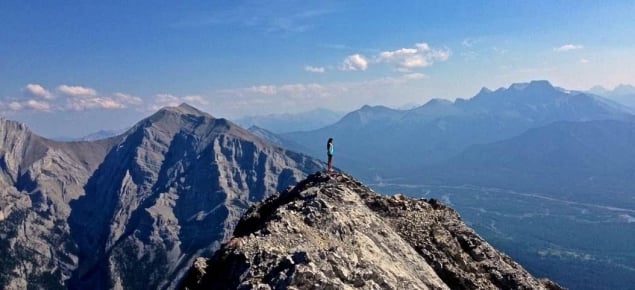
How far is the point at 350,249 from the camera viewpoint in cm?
3550

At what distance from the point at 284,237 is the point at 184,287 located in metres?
7.45

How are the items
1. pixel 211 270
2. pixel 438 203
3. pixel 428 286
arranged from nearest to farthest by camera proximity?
pixel 211 270, pixel 428 286, pixel 438 203

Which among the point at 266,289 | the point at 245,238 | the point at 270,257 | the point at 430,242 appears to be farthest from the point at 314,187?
the point at 266,289

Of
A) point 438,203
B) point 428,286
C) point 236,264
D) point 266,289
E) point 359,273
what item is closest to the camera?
point 266,289

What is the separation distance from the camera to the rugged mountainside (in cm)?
2941

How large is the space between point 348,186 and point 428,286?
16.2 meters

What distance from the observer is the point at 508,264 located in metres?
47.1

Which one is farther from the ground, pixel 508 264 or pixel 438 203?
pixel 438 203

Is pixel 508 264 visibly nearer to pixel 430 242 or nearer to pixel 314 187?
pixel 430 242

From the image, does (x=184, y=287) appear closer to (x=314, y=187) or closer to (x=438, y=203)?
(x=314, y=187)

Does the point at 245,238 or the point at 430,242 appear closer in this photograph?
the point at 245,238

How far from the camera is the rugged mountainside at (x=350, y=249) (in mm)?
29406

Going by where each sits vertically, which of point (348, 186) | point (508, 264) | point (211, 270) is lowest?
point (508, 264)

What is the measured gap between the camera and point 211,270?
34.2 meters
